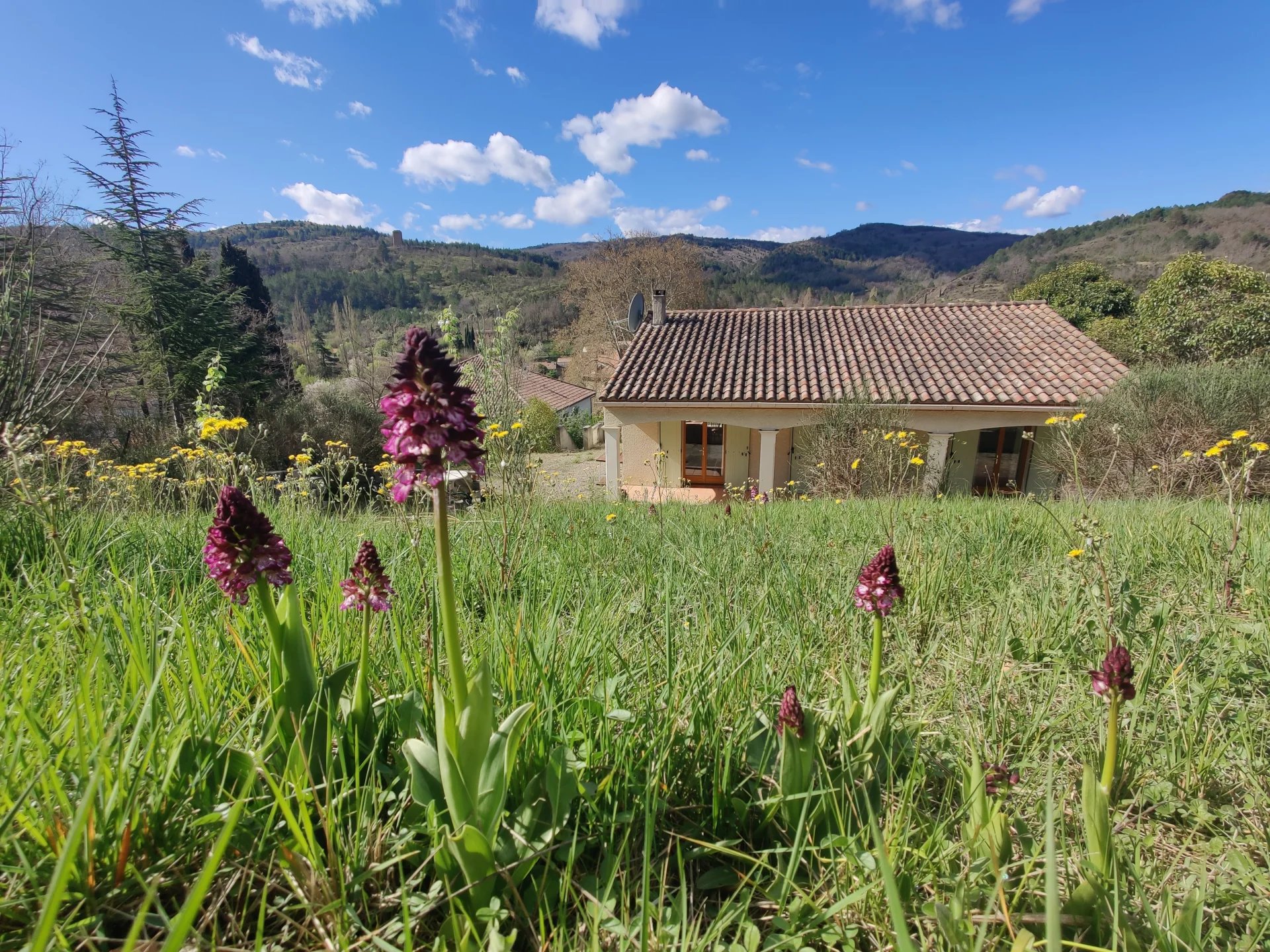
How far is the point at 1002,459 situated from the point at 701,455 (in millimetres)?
8157

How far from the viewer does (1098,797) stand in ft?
3.67

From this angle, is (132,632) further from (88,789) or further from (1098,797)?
(1098,797)

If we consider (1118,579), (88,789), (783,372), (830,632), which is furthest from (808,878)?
(783,372)

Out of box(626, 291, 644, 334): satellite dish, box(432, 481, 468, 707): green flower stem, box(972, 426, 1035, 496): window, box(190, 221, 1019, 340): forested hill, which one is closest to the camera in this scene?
box(432, 481, 468, 707): green flower stem

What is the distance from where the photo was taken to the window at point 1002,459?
1424cm

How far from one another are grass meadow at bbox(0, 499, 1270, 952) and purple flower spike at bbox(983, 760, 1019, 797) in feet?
0.20

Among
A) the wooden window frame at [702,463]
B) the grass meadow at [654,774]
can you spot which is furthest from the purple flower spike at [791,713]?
the wooden window frame at [702,463]

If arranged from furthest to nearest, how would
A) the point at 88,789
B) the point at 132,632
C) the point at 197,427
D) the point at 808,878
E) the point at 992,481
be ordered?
the point at 992,481, the point at 197,427, the point at 132,632, the point at 808,878, the point at 88,789

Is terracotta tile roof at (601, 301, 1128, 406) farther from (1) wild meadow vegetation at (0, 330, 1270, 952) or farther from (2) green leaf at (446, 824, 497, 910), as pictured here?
(2) green leaf at (446, 824, 497, 910)

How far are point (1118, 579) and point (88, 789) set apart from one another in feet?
12.6

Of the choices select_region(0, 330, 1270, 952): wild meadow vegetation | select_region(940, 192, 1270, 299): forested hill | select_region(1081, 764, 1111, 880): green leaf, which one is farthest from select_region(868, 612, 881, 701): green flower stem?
select_region(940, 192, 1270, 299): forested hill

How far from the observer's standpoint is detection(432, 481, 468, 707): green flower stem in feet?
3.12

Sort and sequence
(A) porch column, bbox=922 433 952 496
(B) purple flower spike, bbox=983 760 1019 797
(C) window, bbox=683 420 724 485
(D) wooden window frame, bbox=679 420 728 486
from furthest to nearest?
(C) window, bbox=683 420 724 485 < (D) wooden window frame, bbox=679 420 728 486 < (A) porch column, bbox=922 433 952 496 < (B) purple flower spike, bbox=983 760 1019 797

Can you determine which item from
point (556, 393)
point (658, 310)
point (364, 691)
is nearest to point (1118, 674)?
point (364, 691)
